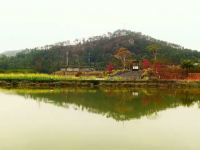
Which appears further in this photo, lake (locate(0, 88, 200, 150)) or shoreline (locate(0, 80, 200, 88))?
shoreline (locate(0, 80, 200, 88))

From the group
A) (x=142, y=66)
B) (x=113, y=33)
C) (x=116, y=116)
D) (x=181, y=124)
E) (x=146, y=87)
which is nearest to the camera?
(x=181, y=124)

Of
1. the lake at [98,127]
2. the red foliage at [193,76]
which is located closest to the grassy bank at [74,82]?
the red foliage at [193,76]

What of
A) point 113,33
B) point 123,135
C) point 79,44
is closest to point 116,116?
point 123,135

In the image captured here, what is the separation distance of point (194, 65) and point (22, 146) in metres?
27.7

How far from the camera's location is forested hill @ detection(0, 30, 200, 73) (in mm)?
51969

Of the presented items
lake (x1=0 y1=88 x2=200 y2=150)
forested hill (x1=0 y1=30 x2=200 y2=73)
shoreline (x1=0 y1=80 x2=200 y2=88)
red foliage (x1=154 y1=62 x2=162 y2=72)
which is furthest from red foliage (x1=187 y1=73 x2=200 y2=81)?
lake (x1=0 y1=88 x2=200 y2=150)

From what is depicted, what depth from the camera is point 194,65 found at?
33.2m

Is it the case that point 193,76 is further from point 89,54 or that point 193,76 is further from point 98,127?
point 89,54

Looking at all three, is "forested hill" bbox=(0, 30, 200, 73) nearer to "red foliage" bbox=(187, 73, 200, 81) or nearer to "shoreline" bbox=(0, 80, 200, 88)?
"red foliage" bbox=(187, 73, 200, 81)

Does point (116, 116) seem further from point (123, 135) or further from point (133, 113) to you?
point (123, 135)

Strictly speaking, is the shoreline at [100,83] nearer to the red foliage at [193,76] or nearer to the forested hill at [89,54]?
the red foliage at [193,76]

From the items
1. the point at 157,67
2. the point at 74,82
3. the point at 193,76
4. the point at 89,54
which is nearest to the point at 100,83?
the point at 74,82

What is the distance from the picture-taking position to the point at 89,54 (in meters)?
59.8

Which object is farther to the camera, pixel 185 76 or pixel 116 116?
pixel 185 76
